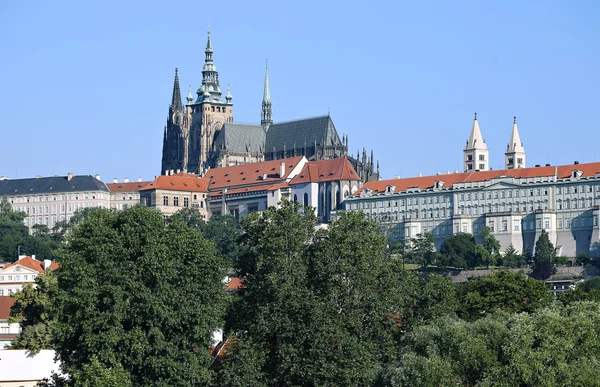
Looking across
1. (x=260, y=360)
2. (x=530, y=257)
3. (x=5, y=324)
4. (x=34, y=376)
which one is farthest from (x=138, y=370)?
(x=530, y=257)

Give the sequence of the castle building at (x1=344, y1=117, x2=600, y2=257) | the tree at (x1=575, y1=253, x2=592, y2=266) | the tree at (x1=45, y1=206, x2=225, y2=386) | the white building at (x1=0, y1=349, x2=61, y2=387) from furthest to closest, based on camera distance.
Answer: the castle building at (x1=344, y1=117, x2=600, y2=257), the tree at (x1=575, y1=253, x2=592, y2=266), the white building at (x1=0, y1=349, x2=61, y2=387), the tree at (x1=45, y1=206, x2=225, y2=386)

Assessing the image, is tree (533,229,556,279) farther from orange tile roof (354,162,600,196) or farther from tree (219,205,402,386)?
tree (219,205,402,386)

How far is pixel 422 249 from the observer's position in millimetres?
172375

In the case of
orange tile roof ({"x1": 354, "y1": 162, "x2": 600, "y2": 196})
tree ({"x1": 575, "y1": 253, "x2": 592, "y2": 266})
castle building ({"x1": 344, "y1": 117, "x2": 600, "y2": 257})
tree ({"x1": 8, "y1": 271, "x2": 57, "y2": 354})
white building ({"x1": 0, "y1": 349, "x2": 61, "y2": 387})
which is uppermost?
orange tile roof ({"x1": 354, "y1": 162, "x2": 600, "y2": 196})

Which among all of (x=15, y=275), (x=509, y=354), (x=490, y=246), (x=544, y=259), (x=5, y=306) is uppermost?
(x=490, y=246)

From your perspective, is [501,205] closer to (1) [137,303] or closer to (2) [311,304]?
(2) [311,304]

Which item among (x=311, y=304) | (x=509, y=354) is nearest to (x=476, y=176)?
(x=311, y=304)

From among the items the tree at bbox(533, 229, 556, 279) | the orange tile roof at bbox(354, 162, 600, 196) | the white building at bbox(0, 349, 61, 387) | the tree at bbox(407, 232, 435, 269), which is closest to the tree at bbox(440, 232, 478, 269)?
the tree at bbox(407, 232, 435, 269)

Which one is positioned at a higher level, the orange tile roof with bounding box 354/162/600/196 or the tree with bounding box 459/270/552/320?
the orange tile roof with bounding box 354/162/600/196

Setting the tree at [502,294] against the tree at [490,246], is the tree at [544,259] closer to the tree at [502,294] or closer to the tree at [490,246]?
the tree at [490,246]

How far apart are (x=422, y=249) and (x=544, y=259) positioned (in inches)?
655

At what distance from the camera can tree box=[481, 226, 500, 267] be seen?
16762cm

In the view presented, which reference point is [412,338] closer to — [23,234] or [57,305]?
[57,305]

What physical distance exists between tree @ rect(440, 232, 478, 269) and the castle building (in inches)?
325
